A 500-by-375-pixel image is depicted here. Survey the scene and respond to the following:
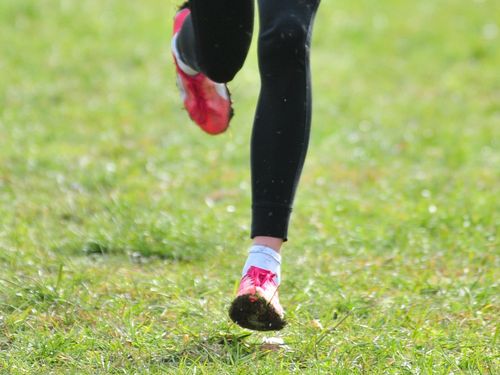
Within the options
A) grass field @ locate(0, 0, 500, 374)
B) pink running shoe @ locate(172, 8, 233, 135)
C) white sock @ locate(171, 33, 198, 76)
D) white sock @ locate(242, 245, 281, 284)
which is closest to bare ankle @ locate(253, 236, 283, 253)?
white sock @ locate(242, 245, 281, 284)

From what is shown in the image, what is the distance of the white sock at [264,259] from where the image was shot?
9.49ft

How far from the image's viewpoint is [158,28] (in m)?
8.88

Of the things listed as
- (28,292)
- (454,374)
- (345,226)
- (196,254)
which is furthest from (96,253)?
(454,374)

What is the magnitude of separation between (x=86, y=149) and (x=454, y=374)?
3531 mm

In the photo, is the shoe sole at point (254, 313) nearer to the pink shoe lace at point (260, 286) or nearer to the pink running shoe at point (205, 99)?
the pink shoe lace at point (260, 286)

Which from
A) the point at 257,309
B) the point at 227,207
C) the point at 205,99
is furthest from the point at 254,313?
the point at 227,207

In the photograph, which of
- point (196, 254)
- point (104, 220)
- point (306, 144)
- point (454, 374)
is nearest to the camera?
point (454, 374)

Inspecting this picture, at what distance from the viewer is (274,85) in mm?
2961

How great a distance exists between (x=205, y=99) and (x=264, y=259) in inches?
33.9

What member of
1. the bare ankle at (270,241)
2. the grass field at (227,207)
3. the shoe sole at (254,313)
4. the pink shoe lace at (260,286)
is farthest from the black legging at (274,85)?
the grass field at (227,207)

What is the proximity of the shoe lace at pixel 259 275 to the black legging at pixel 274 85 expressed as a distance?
0.36ft

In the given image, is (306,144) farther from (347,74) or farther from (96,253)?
(347,74)

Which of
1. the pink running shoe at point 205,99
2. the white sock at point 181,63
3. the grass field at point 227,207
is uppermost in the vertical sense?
the white sock at point 181,63

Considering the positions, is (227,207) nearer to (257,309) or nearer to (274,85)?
(274,85)
